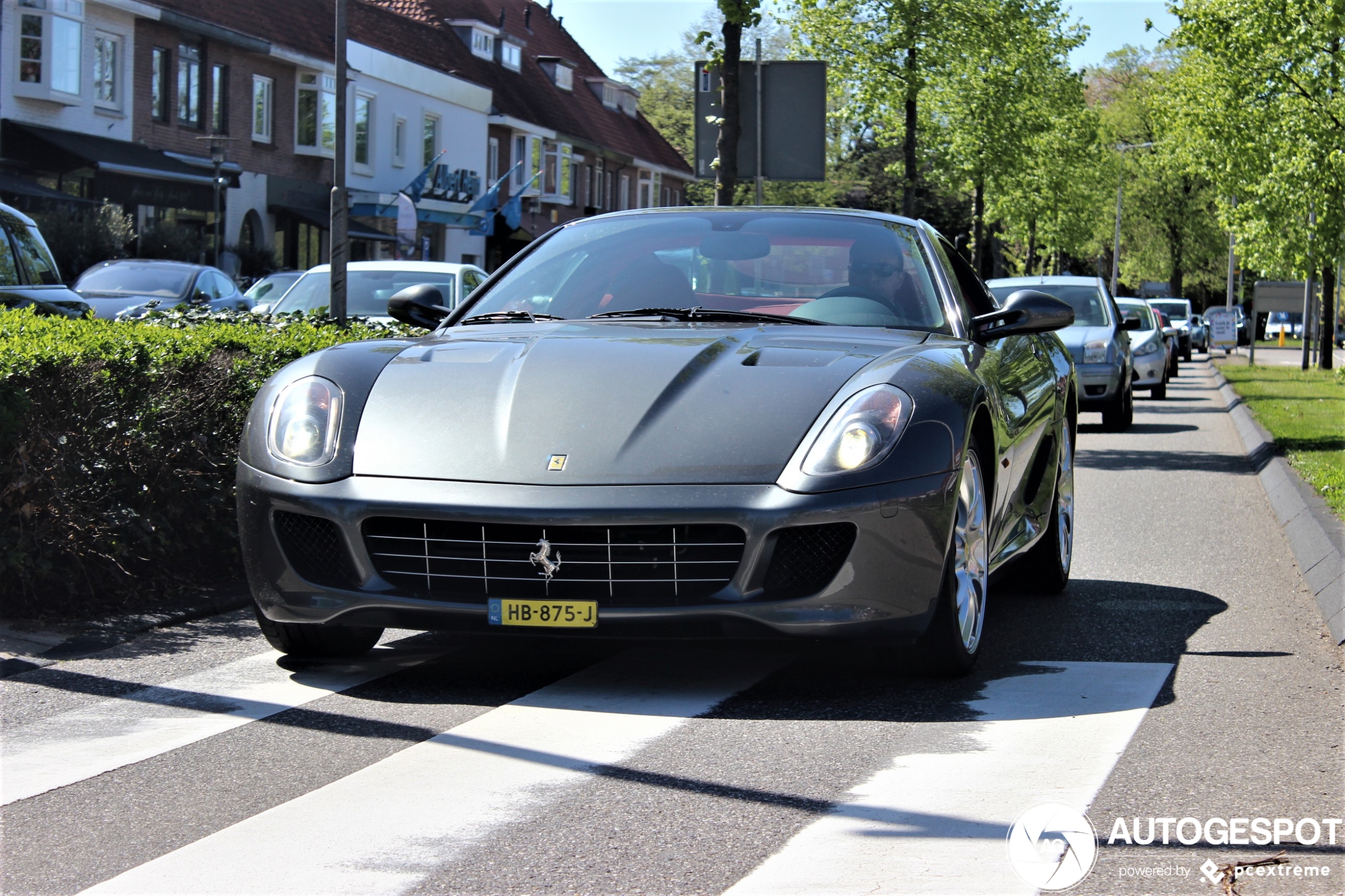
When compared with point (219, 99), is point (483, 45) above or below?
above

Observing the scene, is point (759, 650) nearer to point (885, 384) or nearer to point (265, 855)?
point (885, 384)

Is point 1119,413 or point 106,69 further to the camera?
point 106,69

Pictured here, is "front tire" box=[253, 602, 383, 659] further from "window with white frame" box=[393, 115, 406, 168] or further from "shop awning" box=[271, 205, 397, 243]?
"window with white frame" box=[393, 115, 406, 168]

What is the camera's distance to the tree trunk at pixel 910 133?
2567 cm

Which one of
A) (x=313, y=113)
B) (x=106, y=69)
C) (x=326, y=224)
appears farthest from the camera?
(x=313, y=113)

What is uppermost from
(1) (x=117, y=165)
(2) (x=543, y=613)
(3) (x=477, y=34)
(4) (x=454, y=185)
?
(3) (x=477, y=34)

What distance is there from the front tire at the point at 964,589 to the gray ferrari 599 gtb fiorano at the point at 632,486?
0.4 inches

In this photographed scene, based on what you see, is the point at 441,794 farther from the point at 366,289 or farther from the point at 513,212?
the point at 513,212

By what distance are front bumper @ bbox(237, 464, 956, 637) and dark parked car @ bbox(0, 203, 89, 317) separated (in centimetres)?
681

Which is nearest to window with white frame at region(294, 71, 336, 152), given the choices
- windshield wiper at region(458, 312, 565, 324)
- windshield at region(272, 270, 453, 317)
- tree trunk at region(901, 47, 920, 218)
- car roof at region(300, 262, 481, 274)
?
tree trunk at region(901, 47, 920, 218)

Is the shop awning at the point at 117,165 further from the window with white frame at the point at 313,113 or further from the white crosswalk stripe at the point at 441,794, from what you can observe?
the white crosswalk stripe at the point at 441,794

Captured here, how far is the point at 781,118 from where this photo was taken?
17609 mm

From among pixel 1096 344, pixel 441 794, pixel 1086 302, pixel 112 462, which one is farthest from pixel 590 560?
pixel 1086 302

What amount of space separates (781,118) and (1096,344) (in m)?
4.27
